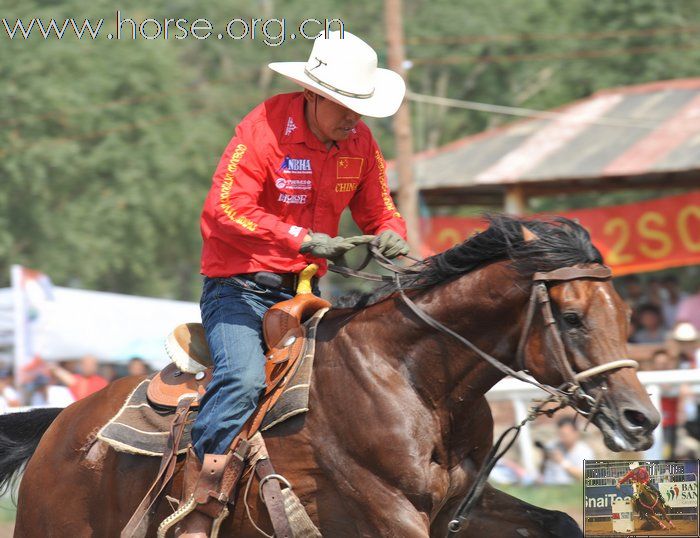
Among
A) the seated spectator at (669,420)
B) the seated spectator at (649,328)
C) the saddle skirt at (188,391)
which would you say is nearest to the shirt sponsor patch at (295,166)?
the saddle skirt at (188,391)

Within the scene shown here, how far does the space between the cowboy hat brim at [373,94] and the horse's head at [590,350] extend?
98 cm

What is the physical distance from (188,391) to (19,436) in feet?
4.46

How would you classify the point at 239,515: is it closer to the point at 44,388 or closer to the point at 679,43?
the point at 44,388

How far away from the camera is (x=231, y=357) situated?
15.1 ft

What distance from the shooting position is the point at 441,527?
462cm

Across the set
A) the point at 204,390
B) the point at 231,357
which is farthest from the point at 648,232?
the point at 231,357

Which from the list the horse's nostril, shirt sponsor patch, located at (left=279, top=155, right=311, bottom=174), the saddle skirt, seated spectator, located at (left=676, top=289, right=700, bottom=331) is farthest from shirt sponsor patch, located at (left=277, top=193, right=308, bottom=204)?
seated spectator, located at (left=676, top=289, right=700, bottom=331)

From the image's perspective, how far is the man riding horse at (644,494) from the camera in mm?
4461

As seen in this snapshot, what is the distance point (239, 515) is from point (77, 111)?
80.8ft

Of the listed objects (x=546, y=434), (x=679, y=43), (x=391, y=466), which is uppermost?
(x=679, y=43)

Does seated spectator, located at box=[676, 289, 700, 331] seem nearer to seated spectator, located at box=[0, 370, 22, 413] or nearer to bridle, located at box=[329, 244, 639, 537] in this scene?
seated spectator, located at box=[0, 370, 22, 413]

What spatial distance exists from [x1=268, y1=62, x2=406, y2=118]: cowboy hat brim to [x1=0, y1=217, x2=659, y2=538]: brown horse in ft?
2.44

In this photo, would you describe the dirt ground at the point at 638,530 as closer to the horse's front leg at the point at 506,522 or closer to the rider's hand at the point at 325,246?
the horse's front leg at the point at 506,522

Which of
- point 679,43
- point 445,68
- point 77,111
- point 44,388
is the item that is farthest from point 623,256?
point 445,68
